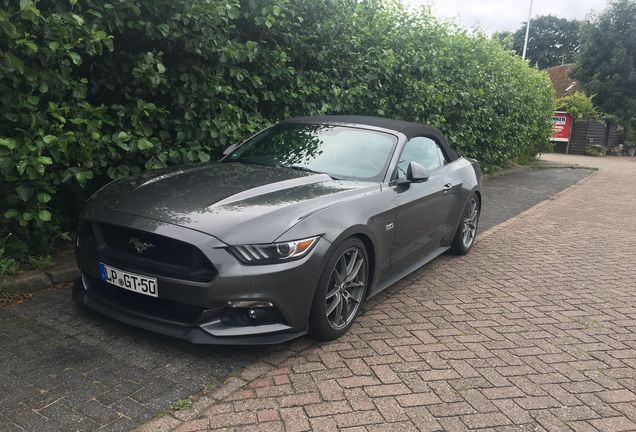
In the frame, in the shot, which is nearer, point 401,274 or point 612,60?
point 401,274

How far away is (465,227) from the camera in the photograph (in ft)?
19.9

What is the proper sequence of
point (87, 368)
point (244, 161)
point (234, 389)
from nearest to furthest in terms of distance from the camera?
point (234, 389), point (87, 368), point (244, 161)

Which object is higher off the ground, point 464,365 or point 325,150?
point 325,150

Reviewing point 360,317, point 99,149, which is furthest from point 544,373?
point 99,149

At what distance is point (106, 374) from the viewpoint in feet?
9.75

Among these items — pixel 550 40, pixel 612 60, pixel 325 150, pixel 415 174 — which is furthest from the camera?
pixel 550 40

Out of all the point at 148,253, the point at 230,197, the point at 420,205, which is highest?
the point at 230,197

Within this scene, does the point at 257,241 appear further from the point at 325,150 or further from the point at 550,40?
the point at 550,40

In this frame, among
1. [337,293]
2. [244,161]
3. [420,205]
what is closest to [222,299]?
[337,293]

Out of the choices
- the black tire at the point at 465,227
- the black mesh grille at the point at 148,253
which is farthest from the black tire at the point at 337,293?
the black tire at the point at 465,227

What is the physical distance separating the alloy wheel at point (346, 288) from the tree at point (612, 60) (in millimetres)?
34364

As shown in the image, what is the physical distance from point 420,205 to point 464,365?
5.20ft

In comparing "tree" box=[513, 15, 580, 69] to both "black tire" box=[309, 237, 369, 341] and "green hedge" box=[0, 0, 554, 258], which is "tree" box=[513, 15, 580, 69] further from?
"black tire" box=[309, 237, 369, 341]

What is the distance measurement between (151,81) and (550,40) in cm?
7701
